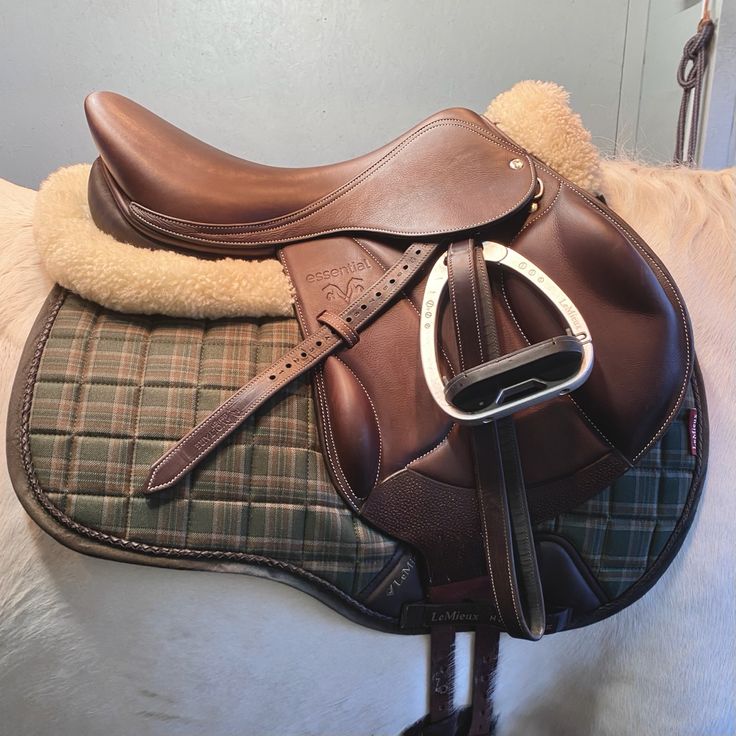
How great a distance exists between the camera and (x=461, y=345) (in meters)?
0.43

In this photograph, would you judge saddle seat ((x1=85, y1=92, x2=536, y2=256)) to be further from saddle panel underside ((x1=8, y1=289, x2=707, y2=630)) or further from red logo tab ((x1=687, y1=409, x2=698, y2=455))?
red logo tab ((x1=687, y1=409, x2=698, y2=455))

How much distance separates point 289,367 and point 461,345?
0.14 meters

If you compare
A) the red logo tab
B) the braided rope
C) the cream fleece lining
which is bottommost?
the red logo tab

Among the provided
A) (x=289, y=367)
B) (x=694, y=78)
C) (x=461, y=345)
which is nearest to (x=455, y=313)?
(x=461, y=345)

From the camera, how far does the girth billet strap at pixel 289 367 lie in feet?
1.39

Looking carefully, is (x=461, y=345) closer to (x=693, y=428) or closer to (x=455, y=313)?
(x=455, y=313)

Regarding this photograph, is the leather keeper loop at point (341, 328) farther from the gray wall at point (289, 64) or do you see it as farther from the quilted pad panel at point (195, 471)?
the gray wall at point (289, 64)

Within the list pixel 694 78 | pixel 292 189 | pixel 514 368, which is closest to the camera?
pixel 514 368

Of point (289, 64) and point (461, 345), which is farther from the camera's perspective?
point (289, 64)

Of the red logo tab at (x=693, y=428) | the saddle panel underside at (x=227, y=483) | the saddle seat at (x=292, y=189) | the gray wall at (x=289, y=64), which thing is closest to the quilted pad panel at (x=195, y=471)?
the saddle panel underside at (x=227, y=483)

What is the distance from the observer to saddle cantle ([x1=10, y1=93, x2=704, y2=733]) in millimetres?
435

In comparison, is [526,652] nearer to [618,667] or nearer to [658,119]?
[618,667]

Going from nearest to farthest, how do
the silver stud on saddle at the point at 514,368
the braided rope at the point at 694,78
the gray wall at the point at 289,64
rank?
1. the silver stud on saddle at the point at 514,368
2. the braided rope at the point at 694,78
3. the gray wall at the point at 289,64

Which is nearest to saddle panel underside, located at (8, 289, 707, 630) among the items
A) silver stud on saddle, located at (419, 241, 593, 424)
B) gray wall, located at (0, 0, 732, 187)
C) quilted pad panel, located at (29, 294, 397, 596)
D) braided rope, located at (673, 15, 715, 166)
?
quilted pad panel, located at (29, 294, 397, 596)
